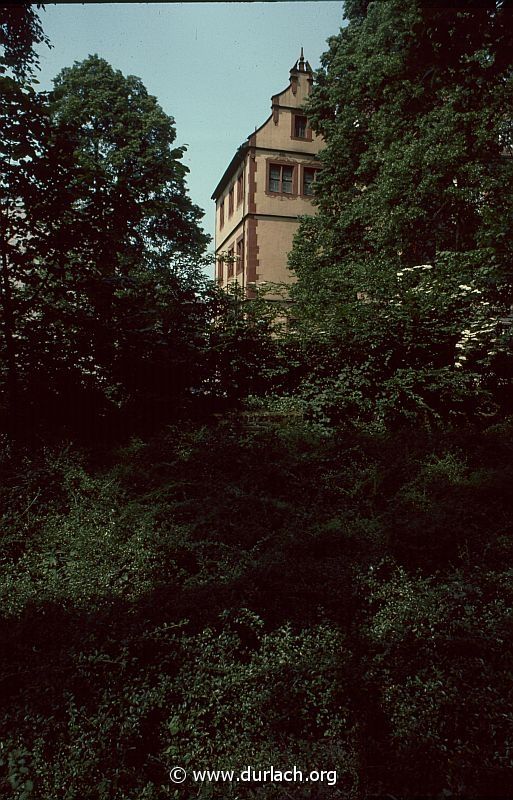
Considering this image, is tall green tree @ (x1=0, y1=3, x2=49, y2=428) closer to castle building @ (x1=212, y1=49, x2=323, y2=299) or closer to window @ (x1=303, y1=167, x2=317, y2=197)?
castle building @ (x1=212, y1=49, x2=323, y2=299)

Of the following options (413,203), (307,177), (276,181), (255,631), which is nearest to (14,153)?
(255,631)

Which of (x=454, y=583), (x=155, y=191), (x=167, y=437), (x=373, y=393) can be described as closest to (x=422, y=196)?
(x=373, y=393)

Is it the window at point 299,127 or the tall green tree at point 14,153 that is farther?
the window at point 299,127

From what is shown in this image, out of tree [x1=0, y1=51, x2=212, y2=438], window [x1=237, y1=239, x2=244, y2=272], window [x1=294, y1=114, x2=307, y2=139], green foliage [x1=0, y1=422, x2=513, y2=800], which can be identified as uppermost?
window [x1=294, y1=114, x2=307, y2=139]

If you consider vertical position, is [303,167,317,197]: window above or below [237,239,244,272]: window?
above

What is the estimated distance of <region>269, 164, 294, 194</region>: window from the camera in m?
Answer: 26.7

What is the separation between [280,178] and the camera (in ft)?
87.7

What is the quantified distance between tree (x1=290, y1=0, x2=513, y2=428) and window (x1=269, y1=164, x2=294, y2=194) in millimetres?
6233

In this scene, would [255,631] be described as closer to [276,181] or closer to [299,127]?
[276,181]

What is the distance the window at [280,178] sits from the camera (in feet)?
87.6

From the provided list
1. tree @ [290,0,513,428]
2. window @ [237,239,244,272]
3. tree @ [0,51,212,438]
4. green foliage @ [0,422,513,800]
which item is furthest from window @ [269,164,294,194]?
green foliage @ [0,422,513,800]

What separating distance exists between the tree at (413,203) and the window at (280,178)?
6.23 m

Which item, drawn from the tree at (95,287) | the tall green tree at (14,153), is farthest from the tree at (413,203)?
the tall green tree at (14,153)

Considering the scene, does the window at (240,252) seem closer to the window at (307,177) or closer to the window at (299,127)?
the window at (307,177)
